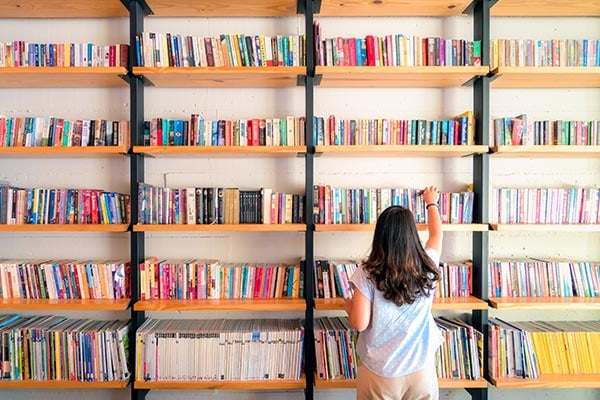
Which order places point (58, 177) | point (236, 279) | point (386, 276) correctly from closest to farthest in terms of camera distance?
1. point (386, 276)
2. point (236, 279)
3. point (58, 177)

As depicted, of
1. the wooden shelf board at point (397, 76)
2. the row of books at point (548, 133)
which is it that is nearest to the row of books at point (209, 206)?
the wooden shelf board at point (397, 76)

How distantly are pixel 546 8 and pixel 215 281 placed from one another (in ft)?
7.71

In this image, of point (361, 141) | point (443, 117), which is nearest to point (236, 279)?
point (361, 141)

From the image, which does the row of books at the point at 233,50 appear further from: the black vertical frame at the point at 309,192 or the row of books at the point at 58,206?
the row of books at the point at 58,206

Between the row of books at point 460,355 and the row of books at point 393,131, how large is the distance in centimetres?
101

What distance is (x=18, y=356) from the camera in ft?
6.50

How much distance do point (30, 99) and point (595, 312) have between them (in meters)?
3.52

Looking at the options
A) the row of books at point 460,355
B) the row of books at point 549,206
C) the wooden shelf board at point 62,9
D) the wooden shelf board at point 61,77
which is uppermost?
the wooden shelf board at point 62,9

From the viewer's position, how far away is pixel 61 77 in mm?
2023

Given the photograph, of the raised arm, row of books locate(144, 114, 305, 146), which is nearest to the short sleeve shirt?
the raised arm

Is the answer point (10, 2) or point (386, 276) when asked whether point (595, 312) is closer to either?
point (386, 276)

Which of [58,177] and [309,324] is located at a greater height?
[58,177]

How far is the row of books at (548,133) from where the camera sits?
2.04m

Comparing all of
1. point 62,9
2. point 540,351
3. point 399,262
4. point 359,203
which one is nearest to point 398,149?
point 359,203
